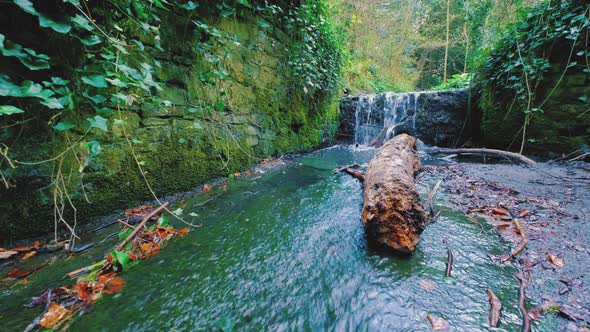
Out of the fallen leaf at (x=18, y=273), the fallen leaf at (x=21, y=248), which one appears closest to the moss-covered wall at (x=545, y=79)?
the fallen leaf at (x=18, y=273)

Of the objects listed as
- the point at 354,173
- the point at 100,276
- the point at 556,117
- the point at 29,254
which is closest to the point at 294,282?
the point at 100,276

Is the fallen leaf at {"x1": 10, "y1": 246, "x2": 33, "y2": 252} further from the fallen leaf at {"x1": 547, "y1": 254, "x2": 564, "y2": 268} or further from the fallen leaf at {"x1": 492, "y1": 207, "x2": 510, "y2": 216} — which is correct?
the fallen leaf at {"x1": 492, "y1": 207, "x2": 510, "y2": 216}

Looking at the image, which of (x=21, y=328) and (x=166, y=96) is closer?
(x=21, y=328)

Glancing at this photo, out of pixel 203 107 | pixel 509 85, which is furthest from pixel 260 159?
pixel 509 85

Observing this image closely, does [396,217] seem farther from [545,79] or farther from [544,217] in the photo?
[545,79]

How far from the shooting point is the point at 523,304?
1.02 meters

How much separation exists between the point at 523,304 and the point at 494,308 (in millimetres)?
148

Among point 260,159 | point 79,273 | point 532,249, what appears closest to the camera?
point 79,273

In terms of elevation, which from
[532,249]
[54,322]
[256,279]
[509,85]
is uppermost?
[509,85]

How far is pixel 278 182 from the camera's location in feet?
9.52

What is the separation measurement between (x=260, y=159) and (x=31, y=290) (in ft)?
8.98

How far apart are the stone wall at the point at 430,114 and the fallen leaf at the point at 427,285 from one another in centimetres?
549

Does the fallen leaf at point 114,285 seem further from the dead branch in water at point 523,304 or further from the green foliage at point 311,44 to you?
the green foliage at point 311,44

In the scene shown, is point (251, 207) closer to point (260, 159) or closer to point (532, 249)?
point (260, 159)
